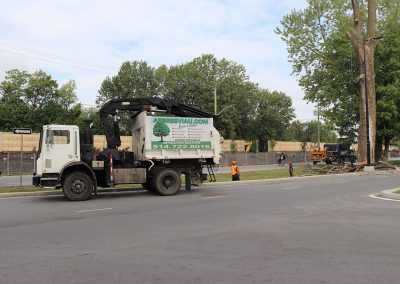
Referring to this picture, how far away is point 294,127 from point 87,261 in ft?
409

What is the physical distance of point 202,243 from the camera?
7902 mm

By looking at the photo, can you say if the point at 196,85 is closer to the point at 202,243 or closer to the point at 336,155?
the point at 336,155

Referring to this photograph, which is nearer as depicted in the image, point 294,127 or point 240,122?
point 240,122

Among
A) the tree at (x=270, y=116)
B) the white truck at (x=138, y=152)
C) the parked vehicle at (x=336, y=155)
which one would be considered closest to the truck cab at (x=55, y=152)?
the white truck at (x=138, y=152)

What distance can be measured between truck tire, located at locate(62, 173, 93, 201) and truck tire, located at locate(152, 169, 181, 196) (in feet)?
8.61

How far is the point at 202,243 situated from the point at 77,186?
911 centimetres

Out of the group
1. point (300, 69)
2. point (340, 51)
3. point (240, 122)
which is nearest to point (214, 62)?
point (240, 122)

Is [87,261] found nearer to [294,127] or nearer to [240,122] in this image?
[240,122]

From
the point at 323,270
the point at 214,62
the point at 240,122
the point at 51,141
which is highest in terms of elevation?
the point at 214,62

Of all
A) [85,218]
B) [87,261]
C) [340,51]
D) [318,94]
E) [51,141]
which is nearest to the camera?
[87,261]

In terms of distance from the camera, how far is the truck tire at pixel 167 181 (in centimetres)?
1741

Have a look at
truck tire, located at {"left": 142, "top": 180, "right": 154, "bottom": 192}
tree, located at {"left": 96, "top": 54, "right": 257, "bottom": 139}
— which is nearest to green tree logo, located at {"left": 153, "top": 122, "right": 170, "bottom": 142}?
truck tire, located at {"left": 142, "top": 180, "right": 154, "bottom": 192}

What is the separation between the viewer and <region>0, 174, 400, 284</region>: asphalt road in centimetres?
590

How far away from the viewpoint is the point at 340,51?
138ft
